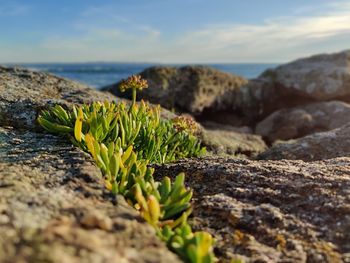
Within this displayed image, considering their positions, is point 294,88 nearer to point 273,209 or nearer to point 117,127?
point 117,127

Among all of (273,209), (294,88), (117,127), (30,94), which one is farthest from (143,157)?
(294,88)

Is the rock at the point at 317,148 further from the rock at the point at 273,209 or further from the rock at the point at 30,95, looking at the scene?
the rock at the point at 273,209

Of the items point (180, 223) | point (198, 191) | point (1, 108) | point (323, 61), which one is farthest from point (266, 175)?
point (323, 61)

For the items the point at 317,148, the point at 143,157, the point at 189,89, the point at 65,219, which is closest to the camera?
the point at 65,219

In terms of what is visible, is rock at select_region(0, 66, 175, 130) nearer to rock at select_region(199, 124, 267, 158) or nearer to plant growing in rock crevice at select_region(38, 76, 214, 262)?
plant growing in rock crevice at select_region(38, 76, 214, 262)

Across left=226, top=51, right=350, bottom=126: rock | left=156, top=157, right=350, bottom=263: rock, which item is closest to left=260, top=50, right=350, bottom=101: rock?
left=226, top=51, right=350, bottom=126: rock

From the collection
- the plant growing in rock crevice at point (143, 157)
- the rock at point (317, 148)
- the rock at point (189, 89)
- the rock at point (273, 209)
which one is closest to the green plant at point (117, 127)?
the plant growing in rock crevice at point (143, 157)

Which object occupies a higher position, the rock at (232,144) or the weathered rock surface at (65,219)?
the weathered rock surface at (65,219)
